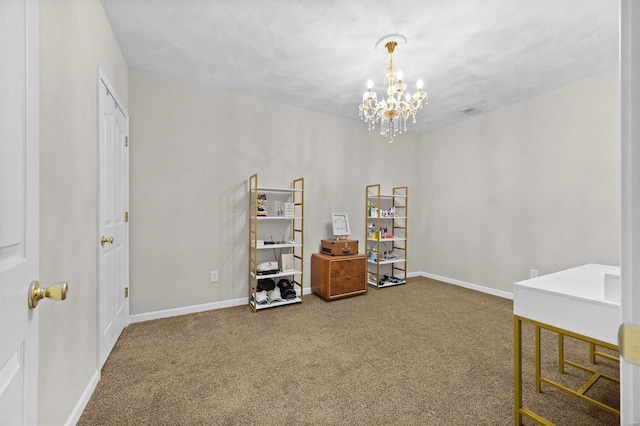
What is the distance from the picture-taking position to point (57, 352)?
1.33 meters

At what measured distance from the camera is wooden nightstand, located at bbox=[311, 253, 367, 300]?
359cm

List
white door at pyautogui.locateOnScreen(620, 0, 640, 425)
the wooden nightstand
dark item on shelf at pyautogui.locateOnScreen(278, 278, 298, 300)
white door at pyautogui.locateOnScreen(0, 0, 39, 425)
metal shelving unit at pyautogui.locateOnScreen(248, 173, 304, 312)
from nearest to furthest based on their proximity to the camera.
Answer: white door at pyautogui.locateOnScreen(620, 0, 640, 425) < white door at pyautogui.locateOnScreen(0, 0, 39, 425) < metal shelving unit at pyautogui.locateOnScreen(248, 173, 304, 312) < dark item on shelf at pyautogui.locateOnScreen(278, 278, 298, 300) < the wooden nightstand

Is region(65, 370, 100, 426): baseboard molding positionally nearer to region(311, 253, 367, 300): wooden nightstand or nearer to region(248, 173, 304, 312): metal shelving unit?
region(248, 173, 304, 312): metal shelving unit

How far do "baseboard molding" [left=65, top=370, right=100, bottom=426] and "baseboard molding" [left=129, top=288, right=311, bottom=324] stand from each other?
1040mm

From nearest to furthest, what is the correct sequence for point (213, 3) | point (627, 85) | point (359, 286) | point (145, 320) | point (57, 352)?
point (627, 85) → point (57, 352) → point (213, 3) → point (145, 320) → point (359, 286)

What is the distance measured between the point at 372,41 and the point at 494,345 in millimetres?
2780

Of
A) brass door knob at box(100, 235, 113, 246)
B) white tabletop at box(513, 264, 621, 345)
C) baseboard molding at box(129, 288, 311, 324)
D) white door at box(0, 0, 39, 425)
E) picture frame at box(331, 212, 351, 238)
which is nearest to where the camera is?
white door at box(0, 0, 39, 425)

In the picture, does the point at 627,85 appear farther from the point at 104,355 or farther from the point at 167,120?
the point at 167,120

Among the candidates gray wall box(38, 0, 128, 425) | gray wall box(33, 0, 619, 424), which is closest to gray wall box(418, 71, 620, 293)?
gray wall box(33, 0, 619, 424)

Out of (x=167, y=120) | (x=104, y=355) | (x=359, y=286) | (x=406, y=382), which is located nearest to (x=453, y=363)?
(x=406, y=382)

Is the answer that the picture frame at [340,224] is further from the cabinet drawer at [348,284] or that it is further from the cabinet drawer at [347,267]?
the cabinet drawer at [348,284]

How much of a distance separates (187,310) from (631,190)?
3.47 m

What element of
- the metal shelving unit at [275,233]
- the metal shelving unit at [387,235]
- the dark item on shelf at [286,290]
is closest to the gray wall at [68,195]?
the metal shelving unit at [275,233]

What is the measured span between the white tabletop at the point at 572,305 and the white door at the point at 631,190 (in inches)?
37.6
